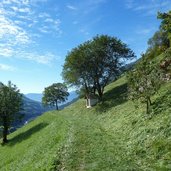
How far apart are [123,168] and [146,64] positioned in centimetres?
2071

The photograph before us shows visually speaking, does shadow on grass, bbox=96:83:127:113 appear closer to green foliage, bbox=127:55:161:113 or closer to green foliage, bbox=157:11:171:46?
green foliage, bbox=127:55:161:113

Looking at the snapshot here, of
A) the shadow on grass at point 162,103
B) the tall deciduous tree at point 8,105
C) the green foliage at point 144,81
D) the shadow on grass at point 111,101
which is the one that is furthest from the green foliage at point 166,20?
the tall deciduous tree at point 8,105

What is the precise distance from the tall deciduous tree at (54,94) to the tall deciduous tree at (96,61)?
53790 mm

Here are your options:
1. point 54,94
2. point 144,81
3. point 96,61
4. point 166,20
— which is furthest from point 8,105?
point 54,94

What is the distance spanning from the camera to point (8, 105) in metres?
74.6

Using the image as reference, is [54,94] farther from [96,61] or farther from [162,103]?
[162,103]

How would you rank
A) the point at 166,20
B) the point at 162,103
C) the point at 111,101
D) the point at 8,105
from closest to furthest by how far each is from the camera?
the point at 166,20
the point at 162,103
the point at 111,101
the point at 8,105

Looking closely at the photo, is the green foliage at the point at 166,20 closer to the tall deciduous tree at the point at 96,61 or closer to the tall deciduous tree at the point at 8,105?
the tall deciduous tree at the point at 96,61

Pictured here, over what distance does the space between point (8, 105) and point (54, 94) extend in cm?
5824

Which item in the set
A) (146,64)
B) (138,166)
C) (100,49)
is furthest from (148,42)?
(138,166)

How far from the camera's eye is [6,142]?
73.1m

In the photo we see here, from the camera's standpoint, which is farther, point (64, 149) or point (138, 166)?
point (64, 149)

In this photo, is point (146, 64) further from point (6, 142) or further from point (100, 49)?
point (6, 142)

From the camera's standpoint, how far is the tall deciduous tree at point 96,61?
246 ft
